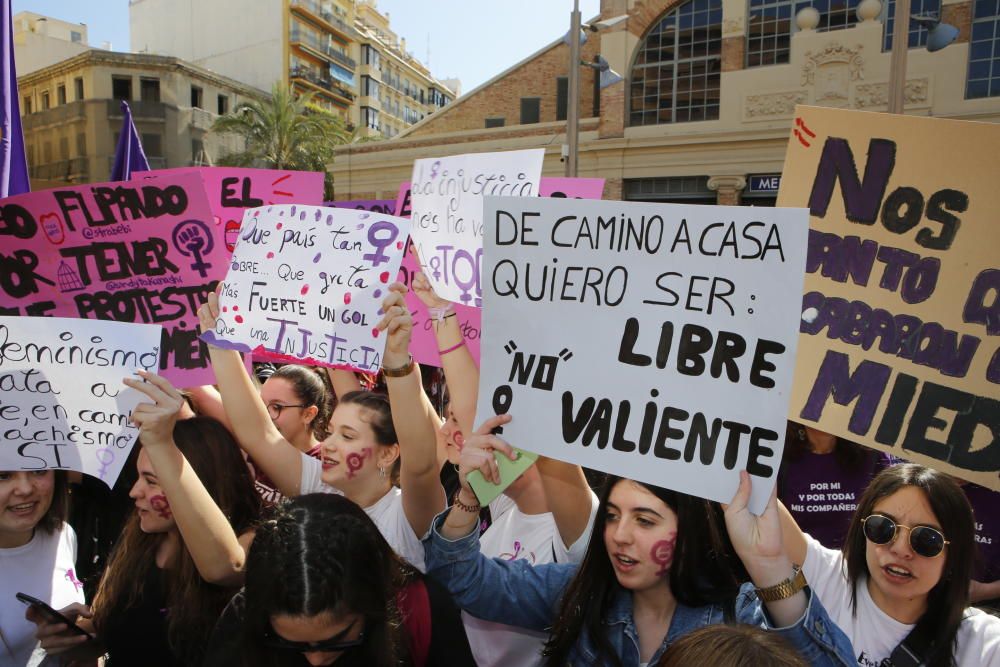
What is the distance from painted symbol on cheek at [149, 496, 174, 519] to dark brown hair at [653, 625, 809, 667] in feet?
5.61

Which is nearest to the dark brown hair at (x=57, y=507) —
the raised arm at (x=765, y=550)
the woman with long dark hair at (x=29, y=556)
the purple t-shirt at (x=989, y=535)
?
the woman with long dark hair at (x=29, y=556)

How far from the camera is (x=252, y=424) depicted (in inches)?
111

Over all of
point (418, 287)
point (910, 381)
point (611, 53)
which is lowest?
point (910, 381)

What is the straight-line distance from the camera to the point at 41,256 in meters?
3.08

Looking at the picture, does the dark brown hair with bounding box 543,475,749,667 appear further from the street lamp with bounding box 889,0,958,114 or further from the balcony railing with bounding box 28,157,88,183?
the balcony railing with bounding box 28,157,88,183

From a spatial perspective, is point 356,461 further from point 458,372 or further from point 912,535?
point 912,535

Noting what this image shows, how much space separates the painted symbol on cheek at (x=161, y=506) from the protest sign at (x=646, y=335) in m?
1.13

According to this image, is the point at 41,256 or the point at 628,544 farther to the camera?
the point at 41,256

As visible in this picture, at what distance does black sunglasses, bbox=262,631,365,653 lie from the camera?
1.77 m

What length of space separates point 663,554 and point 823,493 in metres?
1.84

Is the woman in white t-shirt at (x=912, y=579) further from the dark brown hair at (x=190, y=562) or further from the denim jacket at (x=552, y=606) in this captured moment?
the dark brown hair at (x=190, y=562)

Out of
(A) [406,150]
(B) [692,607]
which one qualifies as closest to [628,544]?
(B) [692,607]

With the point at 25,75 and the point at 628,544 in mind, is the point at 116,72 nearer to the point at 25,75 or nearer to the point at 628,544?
the point at 25,75

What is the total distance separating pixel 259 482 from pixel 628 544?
1977 millimetres
